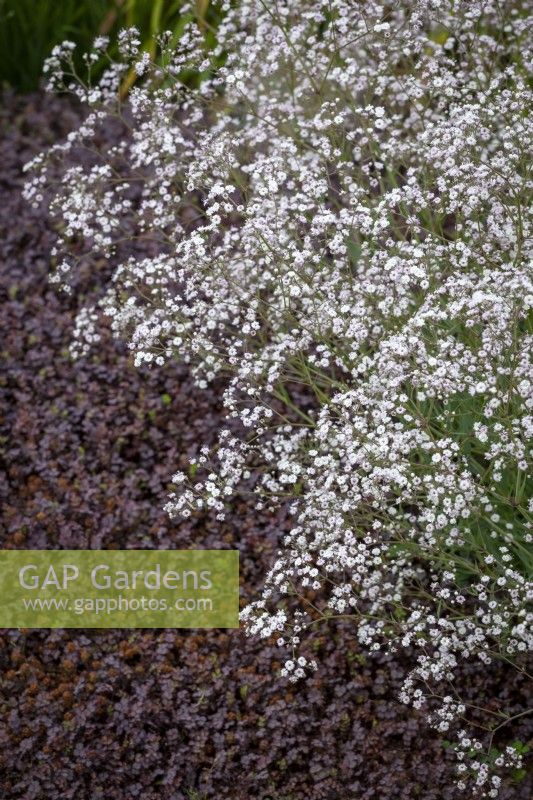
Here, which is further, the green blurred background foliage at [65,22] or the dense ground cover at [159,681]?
the green blurred background foliage at [65,22]

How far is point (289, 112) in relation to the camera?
564 centimetres

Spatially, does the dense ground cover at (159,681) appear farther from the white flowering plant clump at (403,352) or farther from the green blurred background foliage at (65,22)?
the green blurred background foliage at (65,22)

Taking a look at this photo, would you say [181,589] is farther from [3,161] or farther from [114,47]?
[114,47]

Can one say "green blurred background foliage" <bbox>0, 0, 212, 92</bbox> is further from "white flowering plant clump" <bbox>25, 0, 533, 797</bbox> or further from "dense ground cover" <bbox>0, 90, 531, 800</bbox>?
"dense ground cover" <bbox>0, 90, 531, 800</bbox>

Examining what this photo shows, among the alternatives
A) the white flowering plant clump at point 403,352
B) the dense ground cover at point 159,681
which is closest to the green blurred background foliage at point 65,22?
the white flowering plant clump at point 403,352

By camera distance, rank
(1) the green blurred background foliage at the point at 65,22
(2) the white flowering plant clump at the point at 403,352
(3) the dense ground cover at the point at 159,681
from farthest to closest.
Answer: (1) the green blurred background foliage at the point at 65,22 < (3) the dense ground cover at the point at 159,681 < (2) the white flowering plant clump at the point at 403,352

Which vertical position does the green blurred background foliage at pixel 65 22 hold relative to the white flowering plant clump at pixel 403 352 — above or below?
above

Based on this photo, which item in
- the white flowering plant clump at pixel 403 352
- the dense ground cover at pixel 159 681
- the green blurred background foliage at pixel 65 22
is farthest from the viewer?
the green blurred background foliage at pixel 65 22

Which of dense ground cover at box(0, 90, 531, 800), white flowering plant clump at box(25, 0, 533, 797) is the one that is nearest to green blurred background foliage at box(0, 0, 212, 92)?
white flowering plant clump at box(25, 0, 533, 797)

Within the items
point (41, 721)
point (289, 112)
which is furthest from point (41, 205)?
point (41, 721)

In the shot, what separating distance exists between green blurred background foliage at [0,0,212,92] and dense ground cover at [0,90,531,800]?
4218 mm

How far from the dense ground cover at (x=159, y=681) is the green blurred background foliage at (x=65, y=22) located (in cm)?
422

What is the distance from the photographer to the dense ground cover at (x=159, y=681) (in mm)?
4324

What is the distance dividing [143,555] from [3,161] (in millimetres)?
4652
